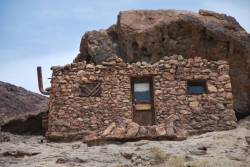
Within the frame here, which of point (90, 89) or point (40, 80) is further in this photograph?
point (40, 80)

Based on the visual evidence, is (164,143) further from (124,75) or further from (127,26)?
(127,26)

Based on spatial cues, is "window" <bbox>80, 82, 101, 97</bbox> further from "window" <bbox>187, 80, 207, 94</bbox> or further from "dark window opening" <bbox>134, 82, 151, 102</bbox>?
"window" <bbox>187, 80, 207, 94</bbox>

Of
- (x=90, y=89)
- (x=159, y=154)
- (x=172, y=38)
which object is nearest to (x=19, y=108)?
(x=90, y=89)

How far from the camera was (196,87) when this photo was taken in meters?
16.0

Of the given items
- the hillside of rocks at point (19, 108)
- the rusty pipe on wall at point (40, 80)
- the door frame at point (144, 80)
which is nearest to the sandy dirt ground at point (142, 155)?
the door frame at point (144, 80)

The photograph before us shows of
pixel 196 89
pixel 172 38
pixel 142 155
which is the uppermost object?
pixel 172 38

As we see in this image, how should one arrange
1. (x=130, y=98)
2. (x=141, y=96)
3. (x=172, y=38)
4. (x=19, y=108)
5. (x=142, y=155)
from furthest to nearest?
1. (x=19, y=108)
2. (x=172, y=38)
3. (x=141, y=96)
4. (x=130, y=98)
5. (x=142, y=155)

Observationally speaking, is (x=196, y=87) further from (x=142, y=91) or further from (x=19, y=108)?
(x=19, y=108)

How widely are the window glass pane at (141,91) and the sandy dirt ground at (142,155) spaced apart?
4.10 metres

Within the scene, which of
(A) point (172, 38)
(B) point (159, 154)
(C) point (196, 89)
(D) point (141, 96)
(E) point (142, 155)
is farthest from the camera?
(A) point (172, 38)

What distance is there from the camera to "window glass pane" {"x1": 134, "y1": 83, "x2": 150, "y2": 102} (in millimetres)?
16234

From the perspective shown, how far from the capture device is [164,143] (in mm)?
11961

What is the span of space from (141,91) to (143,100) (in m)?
0.35

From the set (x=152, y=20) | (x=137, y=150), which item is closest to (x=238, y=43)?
(x=152, y=20)
